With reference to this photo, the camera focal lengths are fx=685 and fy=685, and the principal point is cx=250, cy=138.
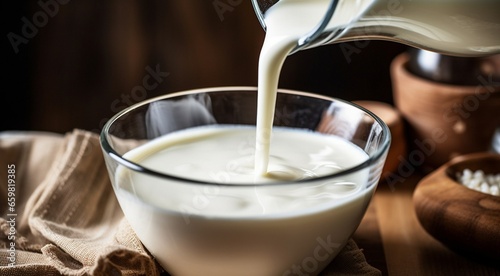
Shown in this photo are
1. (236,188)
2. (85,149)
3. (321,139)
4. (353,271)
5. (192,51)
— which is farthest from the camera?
(192,51)

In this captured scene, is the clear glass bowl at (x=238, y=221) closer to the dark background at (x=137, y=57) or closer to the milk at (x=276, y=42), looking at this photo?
the milk at (x=276, y=42)

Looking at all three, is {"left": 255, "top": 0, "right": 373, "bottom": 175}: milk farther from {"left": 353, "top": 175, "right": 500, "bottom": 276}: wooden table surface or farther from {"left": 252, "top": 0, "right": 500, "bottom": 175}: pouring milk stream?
{"left": 353, "top": 175, "right": 500, "bottom": 276}: wooden table surface

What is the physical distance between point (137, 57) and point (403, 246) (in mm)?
800

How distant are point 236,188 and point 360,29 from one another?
24cm

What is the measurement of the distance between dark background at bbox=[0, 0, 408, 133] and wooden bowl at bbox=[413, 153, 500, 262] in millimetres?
525

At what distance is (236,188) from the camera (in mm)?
668

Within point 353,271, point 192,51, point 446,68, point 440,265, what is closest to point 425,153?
point 446,68

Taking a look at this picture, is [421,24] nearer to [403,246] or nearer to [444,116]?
[403,246]

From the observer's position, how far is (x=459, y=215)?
0.90 metres

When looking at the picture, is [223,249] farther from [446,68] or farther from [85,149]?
[446,68]

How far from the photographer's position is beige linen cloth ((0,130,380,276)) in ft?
2.62

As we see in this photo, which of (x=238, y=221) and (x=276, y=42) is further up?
(x=276, y=42)

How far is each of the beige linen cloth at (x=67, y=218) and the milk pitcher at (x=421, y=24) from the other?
0.88 ft

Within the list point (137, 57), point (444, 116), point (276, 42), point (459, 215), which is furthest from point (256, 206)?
point (137, 57)
